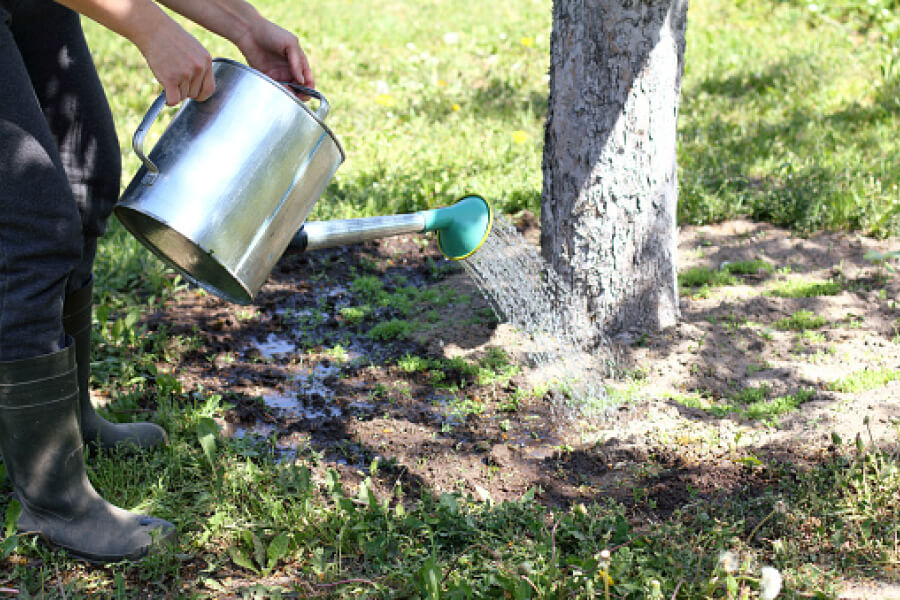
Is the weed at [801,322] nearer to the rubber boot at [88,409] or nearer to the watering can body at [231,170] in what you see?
the watering can body at [231,170]

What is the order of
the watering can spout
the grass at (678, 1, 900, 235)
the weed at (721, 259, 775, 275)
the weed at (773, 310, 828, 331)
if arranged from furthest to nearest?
the grass at (678, 1, 900, 235) < the weed at (721, 259, 775, 275) < the weed at (773, 310, 828, 331) < the watering can spout

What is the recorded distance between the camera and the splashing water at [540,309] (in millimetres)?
2861

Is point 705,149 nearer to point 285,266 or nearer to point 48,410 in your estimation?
point 285,266

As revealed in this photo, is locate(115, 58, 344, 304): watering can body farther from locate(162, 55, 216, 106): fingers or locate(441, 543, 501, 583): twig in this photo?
locate(441, 543, 501, 583): twig

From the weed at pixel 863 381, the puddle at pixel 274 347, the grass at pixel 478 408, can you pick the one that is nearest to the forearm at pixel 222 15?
the grass at pixel 478 408

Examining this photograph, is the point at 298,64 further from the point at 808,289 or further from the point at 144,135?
the point at 808,289

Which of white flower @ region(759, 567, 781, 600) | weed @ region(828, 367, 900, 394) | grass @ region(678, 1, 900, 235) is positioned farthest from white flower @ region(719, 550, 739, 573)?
grass @ region(678, 1, 900, 235)

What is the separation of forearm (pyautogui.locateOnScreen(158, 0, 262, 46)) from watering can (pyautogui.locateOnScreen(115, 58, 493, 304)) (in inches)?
9.0

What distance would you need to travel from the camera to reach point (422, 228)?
2445mm

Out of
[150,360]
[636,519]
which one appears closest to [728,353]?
[636,519]

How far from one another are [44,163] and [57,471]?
0.72 meters

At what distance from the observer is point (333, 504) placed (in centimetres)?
220

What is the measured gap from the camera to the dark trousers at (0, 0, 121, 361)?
5.66ft

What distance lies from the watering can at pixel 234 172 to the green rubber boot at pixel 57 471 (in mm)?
412
